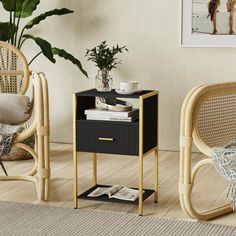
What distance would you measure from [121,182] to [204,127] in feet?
2.68

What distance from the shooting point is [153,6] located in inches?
171

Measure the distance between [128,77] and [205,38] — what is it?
646 mm

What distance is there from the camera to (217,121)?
296 centimetres

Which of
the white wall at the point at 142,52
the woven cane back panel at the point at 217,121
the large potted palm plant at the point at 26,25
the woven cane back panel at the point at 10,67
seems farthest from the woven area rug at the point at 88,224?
the white wall at the point at 142,52

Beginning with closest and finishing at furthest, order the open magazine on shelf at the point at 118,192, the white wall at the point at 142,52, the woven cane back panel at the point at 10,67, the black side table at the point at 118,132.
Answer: the black side table at the point at 118,132 < the open magazine on shelf at the point at 118,192 < the woven cane back panel at the point at 10,67 < the white wall at the point at 142,52

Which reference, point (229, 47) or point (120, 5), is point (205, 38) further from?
point (120, 5)

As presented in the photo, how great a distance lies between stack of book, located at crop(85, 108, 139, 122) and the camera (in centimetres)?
292

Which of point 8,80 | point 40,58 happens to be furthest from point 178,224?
point 40,58

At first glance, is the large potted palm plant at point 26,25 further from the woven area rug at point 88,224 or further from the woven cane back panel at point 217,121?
the woven cane back panel at point 217,121

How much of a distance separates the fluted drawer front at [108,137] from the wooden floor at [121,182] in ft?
1.08

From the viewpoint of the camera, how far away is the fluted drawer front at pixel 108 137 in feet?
9.53

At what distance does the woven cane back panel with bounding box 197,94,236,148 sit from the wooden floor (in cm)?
37

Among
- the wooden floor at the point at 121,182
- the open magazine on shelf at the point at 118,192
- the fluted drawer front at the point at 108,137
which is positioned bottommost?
the wooden floor at the point at 121,182

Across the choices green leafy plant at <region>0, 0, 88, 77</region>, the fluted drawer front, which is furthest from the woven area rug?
green leafy plant at <region>0, 0, 88, 77</region>
